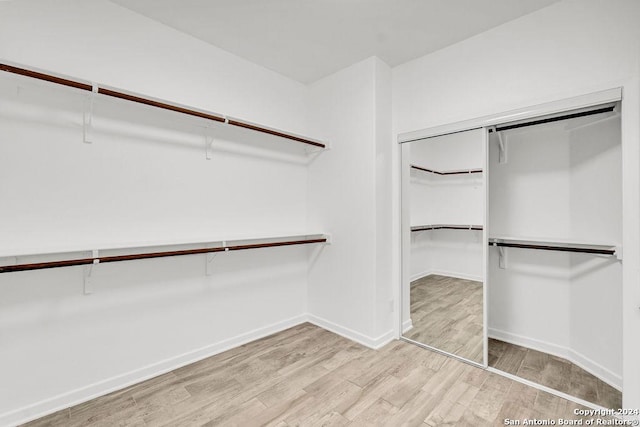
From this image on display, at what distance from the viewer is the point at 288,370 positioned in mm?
2342

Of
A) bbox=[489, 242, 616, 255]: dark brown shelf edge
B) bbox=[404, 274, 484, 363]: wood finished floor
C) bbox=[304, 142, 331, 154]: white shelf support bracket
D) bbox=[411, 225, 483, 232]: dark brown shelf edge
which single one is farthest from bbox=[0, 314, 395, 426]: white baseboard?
bbox=[304, 142, 331, 154]: white shelf support bracket

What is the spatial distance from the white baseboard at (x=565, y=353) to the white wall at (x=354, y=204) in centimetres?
107

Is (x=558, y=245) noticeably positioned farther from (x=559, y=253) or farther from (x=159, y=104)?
(x=159, y=104)

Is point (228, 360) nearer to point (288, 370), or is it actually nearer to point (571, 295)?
point (288, 370)

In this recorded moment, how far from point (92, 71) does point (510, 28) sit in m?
3.03

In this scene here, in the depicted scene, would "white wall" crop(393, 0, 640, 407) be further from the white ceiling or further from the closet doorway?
the closet doorway

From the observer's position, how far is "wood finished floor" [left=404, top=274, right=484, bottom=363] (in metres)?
2.49

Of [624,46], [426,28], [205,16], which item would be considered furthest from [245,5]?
[624,46]

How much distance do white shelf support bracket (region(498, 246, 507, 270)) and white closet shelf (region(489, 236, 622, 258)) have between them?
0.52 feet

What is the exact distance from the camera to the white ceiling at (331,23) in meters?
2.11

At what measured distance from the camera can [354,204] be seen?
2.92 m

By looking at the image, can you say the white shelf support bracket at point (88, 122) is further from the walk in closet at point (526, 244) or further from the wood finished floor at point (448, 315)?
the wood finished floor at point (448, 315)

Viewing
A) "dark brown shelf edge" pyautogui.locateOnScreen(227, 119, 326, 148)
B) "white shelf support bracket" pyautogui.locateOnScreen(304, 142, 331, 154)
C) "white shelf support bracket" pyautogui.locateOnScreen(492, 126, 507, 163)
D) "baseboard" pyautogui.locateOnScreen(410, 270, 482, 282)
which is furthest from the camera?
"white shelf support bracket" pyautogui.locateOnScreen(304, 142, 331, 154)

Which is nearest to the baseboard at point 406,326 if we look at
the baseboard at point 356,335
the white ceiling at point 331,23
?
the baseboard at point 356,335
